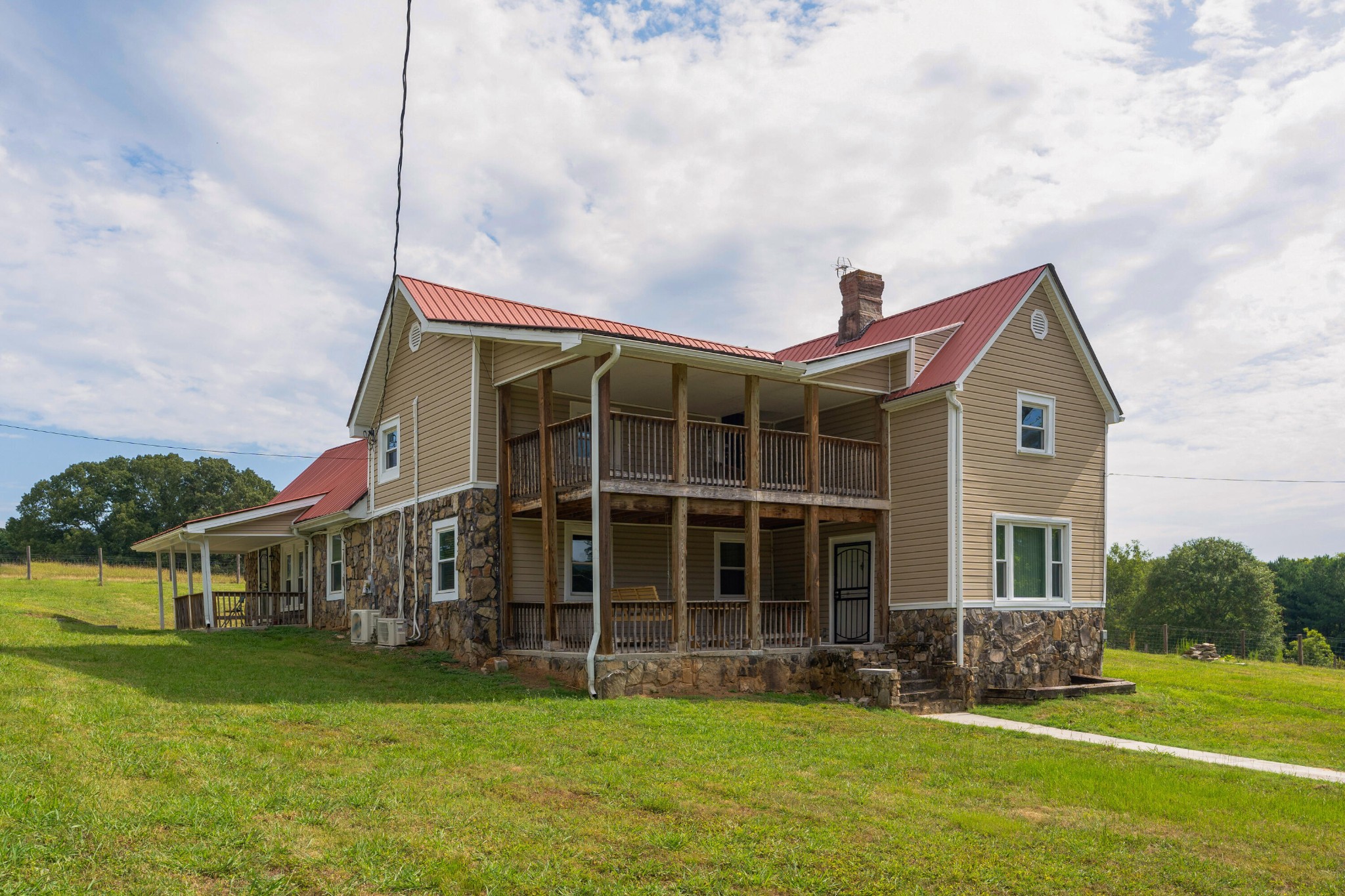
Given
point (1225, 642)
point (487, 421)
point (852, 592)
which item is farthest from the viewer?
point (1225, 642)

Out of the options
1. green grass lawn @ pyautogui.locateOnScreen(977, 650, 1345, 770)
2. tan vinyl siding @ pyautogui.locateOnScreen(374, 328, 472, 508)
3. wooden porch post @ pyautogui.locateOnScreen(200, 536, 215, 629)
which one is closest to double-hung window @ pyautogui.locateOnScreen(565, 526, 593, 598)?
tan vinyl siding @ pyautogui.locateOnScreen(374, 328, 472, 508)

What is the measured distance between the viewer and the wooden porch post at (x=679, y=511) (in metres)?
14.7

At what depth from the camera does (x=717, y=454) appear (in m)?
16.0

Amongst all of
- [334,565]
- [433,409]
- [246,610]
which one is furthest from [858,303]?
[246,610]

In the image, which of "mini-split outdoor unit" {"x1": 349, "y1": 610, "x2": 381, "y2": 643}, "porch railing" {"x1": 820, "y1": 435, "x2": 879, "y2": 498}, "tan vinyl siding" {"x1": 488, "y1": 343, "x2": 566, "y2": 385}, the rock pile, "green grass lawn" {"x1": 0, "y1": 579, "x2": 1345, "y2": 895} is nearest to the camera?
"green grass lawn" {"x1": 0, "y1": 579, "x2": 1345, "y2": 895}

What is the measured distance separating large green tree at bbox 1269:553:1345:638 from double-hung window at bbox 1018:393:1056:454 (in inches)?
2347

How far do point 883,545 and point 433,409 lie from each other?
8.55 meters

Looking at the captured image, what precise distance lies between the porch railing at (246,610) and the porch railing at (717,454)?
499 inches

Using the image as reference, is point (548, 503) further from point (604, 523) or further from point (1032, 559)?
point (1032, 559)

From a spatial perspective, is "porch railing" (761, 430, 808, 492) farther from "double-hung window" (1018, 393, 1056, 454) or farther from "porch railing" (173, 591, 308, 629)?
"porch railing" (173, 591, 308, 629)

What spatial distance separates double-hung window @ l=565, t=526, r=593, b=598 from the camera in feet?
58.4

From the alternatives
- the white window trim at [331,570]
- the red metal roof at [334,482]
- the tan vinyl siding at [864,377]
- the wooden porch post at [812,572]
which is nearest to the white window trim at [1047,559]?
the tan vinyl siding at [864,377]

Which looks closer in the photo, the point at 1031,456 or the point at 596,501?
the point at 596,501

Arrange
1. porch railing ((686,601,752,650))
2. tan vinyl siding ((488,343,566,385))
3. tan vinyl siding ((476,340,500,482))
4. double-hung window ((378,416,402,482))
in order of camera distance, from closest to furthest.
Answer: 1. porch railing ((686,601,752,650))
2. tan vinyl siding ((488,343,566,385))
3. tan vinyl siding ((476,340,500,482))
4. double-hung window ((378,416,402,482))
